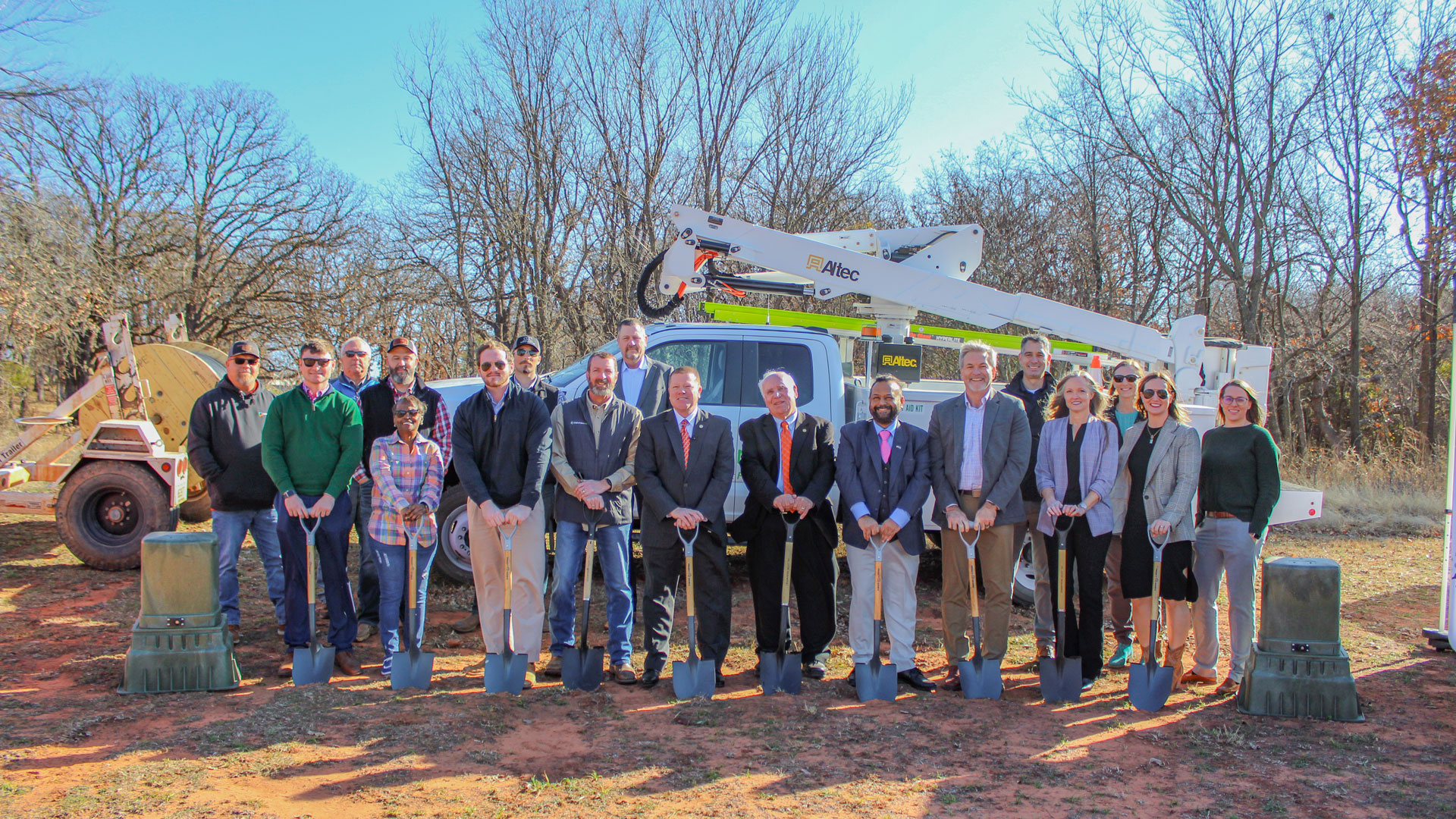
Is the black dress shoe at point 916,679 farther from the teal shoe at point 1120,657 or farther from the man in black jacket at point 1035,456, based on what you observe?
the teal shoe at point 1120,657

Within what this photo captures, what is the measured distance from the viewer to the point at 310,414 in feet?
16.5

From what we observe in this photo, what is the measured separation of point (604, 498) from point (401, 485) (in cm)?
116

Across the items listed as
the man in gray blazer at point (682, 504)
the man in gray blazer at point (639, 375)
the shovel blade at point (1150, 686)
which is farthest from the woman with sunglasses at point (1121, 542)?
the man in gray blazer at point (639, 375)

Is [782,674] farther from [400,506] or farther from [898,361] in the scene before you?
[898,361]

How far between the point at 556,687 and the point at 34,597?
4.58 m

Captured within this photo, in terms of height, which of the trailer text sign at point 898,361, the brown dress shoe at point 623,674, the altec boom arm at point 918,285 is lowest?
the brown dress shoe at point 623,674

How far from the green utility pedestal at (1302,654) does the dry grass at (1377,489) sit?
24.8 ft

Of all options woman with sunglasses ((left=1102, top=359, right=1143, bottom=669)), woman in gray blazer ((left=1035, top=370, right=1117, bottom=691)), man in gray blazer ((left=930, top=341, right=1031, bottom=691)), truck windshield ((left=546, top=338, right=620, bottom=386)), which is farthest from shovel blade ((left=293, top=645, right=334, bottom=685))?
woman with sunglasses ((left=1102, top=359, right=1143, bottom=669))

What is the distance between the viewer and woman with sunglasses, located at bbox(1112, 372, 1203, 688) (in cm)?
484

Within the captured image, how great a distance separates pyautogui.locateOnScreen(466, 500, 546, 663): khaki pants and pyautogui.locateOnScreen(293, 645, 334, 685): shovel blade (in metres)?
0.89

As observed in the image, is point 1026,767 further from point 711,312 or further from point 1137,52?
point 1137,52

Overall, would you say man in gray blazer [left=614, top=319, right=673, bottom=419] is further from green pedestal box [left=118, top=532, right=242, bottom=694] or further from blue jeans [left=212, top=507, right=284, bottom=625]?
green pedestal box [left=118, top=532, right=242, bottom=694]

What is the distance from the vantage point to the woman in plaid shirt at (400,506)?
16.2 ft

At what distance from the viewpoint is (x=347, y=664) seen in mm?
5043
